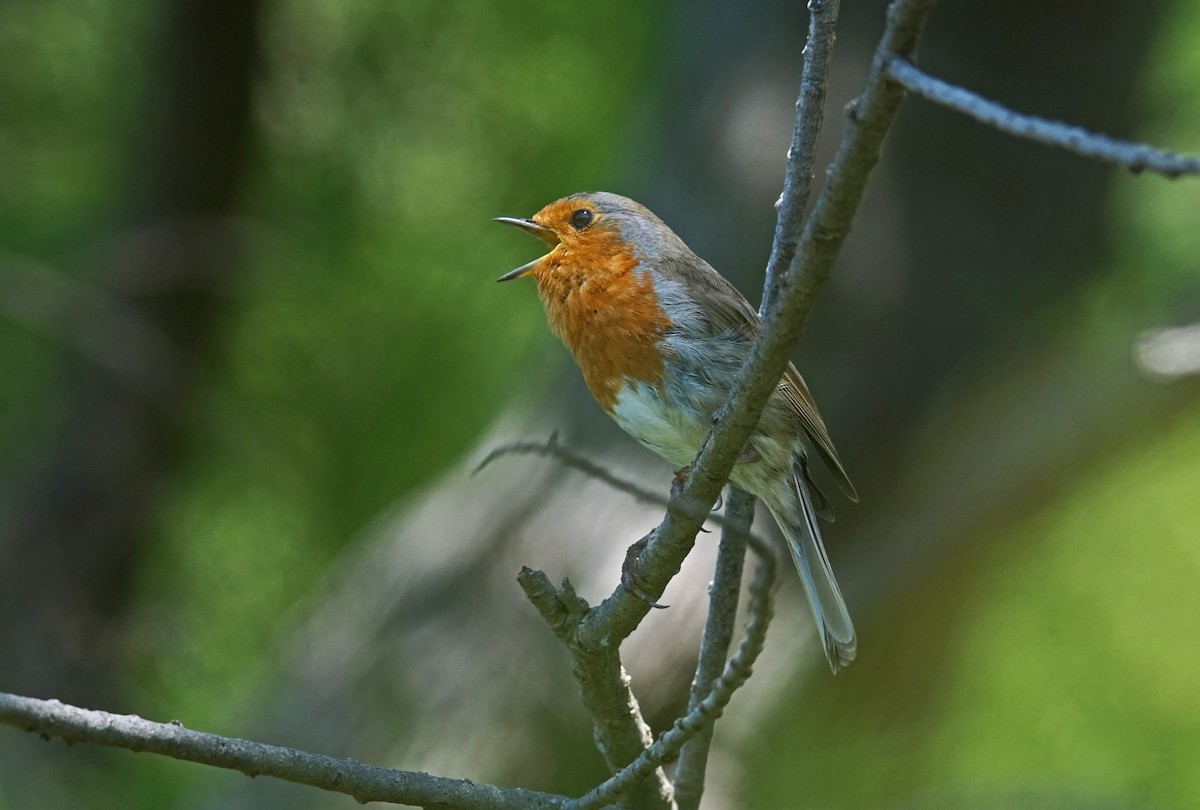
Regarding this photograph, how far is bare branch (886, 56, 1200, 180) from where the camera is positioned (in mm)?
1077

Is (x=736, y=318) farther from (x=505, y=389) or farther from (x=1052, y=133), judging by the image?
(x=505, y=389)

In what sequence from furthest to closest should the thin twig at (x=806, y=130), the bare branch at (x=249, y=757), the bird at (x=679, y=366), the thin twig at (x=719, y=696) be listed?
the bird at (x=679, y=366), the thin twig at (x=806, y=130), the thin twig at (x=719, y=696), the bare branch at (x=249, y=757)

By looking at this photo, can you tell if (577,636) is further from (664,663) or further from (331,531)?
(331,531)

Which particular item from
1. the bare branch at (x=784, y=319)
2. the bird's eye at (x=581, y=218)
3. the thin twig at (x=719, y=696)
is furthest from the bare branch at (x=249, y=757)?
the bird's eye at (x=581, y=218)

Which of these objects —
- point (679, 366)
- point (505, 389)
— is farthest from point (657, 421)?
point (505, 389)

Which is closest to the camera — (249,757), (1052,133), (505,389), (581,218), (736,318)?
(1052,133)

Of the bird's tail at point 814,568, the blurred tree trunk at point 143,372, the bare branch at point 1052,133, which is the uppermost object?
Result: the bare branch at point 1052,133

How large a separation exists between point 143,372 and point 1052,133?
554 cm

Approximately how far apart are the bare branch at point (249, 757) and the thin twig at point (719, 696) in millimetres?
145

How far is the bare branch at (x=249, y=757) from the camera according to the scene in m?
1.61

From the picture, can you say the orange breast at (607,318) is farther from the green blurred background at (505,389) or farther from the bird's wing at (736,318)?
the green blurred background at (505,389)

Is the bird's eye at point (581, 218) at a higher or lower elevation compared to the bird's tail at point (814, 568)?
higher

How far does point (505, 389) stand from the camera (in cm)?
593

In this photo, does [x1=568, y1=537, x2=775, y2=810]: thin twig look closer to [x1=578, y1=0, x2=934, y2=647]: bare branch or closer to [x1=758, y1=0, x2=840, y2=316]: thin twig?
[x1=578, y1=0, x2=934, y2=647]: bare branch
